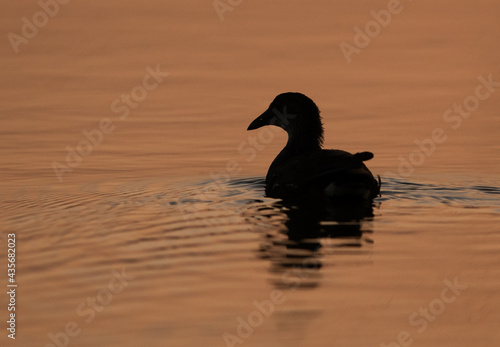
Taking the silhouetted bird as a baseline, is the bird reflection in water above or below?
below

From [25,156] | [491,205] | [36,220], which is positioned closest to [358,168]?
[491,205]

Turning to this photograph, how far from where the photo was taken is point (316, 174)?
12.0m

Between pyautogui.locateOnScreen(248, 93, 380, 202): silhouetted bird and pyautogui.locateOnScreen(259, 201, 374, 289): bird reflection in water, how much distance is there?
18cm

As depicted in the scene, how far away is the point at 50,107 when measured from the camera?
1988 cm

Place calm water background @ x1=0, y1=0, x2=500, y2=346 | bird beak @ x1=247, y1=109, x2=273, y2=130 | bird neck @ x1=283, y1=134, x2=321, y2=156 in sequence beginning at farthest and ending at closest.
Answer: bird beak @ x1=247, y1=109, x2=273, y2=130, bird neck @ x1=283, y1=134, x2=321, y2=156, calm water background @ x1=0, y1=0, x2=500, y2=346

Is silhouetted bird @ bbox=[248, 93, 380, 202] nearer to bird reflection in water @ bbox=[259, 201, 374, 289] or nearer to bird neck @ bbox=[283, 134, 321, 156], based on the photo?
bird neck @ bbox=[283, 134, 321, 156]

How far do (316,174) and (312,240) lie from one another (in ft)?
6.73

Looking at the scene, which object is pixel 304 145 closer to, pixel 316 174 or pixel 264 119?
pixel 264 119

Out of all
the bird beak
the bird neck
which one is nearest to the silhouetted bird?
the bird neck

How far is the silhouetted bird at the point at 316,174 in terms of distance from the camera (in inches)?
468

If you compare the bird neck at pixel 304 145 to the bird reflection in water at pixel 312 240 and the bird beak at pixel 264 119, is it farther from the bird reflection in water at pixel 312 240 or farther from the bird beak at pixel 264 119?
the bird reflection in water at pixel 312 240

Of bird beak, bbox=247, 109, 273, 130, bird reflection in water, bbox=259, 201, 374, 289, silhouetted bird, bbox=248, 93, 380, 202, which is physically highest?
bird beak, bbox=247, 109, 273, 130

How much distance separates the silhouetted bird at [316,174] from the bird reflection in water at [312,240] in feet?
0.59

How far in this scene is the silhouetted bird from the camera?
11898mm
